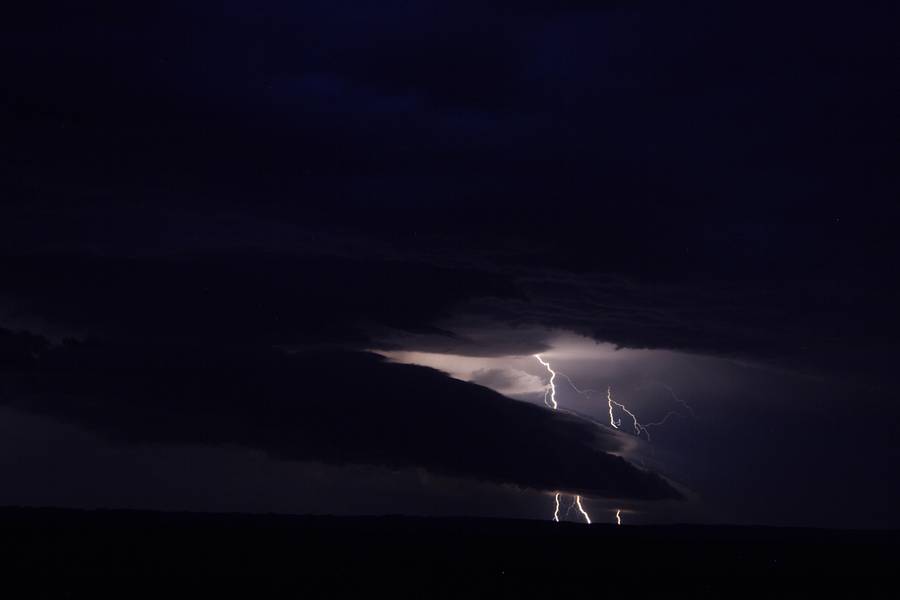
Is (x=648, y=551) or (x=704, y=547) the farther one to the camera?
(x=704, y=547)

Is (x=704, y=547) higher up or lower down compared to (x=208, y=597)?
higher up

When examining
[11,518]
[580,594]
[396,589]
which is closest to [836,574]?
[580,594]

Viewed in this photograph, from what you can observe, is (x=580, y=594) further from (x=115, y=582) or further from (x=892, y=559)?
(x=892, y=559)

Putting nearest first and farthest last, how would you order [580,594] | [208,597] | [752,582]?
[208,597], [580,594], [752,582]

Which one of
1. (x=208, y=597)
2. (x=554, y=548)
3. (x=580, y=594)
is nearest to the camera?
(x=208, y=597)

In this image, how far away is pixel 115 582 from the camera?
24.0 m

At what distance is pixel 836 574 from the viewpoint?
114 feet

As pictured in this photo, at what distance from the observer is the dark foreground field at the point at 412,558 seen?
26.4m

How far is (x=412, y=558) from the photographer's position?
111 feet

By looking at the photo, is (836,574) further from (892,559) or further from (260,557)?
(260,557)

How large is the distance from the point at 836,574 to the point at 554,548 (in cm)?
→ 1259

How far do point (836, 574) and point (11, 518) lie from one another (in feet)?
135

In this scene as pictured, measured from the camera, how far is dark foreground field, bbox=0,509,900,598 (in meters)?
26.4

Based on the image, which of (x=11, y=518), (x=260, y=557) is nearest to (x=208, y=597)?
(x=260, y=557)
